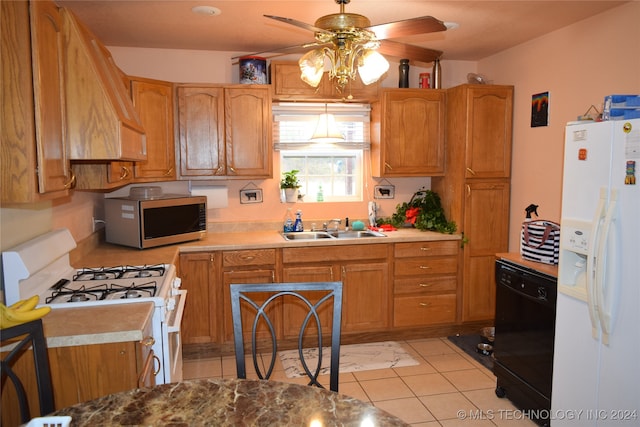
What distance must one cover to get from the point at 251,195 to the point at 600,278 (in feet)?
9.33

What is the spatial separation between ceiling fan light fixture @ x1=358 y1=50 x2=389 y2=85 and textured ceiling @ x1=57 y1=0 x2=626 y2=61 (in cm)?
85

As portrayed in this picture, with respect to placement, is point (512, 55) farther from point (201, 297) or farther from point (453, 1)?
point (201, 297)

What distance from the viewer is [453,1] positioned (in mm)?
2797

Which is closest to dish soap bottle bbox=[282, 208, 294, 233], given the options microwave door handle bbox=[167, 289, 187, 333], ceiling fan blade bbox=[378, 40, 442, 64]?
microwave door handle bbox=[167, 289, 187, 333]

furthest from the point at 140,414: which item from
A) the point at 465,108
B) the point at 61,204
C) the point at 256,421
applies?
the point at 465,108

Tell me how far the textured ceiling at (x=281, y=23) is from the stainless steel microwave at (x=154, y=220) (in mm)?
1216

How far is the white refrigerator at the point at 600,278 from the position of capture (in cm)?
203

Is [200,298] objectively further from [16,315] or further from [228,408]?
[228,408]

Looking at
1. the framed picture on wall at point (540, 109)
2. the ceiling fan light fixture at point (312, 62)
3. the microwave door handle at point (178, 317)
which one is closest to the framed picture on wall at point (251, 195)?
the microwave door handle at point (178, 317)

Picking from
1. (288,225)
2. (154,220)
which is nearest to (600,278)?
(288,225)

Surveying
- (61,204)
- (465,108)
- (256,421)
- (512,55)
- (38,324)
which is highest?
(512,55)

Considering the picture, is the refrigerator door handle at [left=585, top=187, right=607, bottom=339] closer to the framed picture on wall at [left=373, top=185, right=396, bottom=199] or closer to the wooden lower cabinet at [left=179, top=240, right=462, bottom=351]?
the wooden lower cabinet at [left=179, top=240, right=462, bottom=351]

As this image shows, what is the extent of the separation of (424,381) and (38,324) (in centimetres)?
257

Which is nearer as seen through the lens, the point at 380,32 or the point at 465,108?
the point at 380,32
